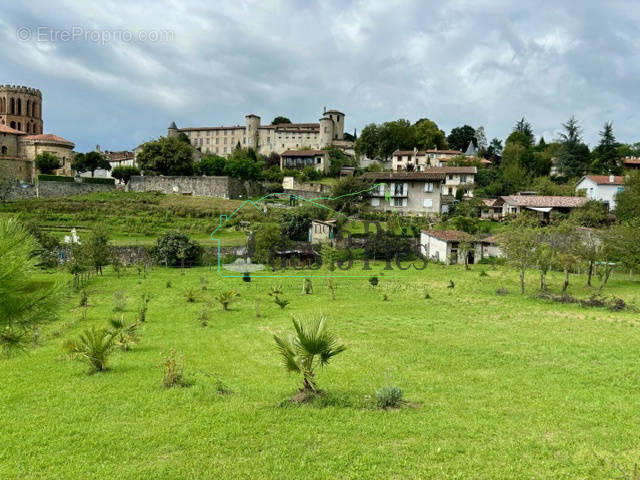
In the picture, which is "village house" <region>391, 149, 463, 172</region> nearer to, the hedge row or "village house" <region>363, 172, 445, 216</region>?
"village house" <region>363, 172, 445, 216</region>

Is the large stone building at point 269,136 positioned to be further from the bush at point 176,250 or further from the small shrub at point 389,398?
the small shrub at point 389,398

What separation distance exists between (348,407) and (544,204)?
5178 cm

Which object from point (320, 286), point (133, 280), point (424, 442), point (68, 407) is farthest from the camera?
point (133, 280)

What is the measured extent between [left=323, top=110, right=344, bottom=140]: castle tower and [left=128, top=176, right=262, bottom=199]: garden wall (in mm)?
39398

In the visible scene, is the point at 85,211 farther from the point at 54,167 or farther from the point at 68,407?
the point at 68,407

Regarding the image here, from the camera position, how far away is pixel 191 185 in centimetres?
6812

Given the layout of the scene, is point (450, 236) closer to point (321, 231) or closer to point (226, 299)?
point (321, 231)

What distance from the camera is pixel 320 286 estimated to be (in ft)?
91.2

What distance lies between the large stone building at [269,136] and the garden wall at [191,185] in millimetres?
33078

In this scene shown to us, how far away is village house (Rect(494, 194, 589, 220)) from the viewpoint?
171 feet

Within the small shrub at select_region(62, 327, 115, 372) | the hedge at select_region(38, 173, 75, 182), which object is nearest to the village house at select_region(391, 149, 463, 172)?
the hedge at select_region(38, 173, 75, 182)

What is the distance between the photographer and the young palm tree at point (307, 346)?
8312mm

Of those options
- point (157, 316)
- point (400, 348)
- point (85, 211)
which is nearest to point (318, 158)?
point (85, 211)

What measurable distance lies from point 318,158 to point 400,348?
70.1m
